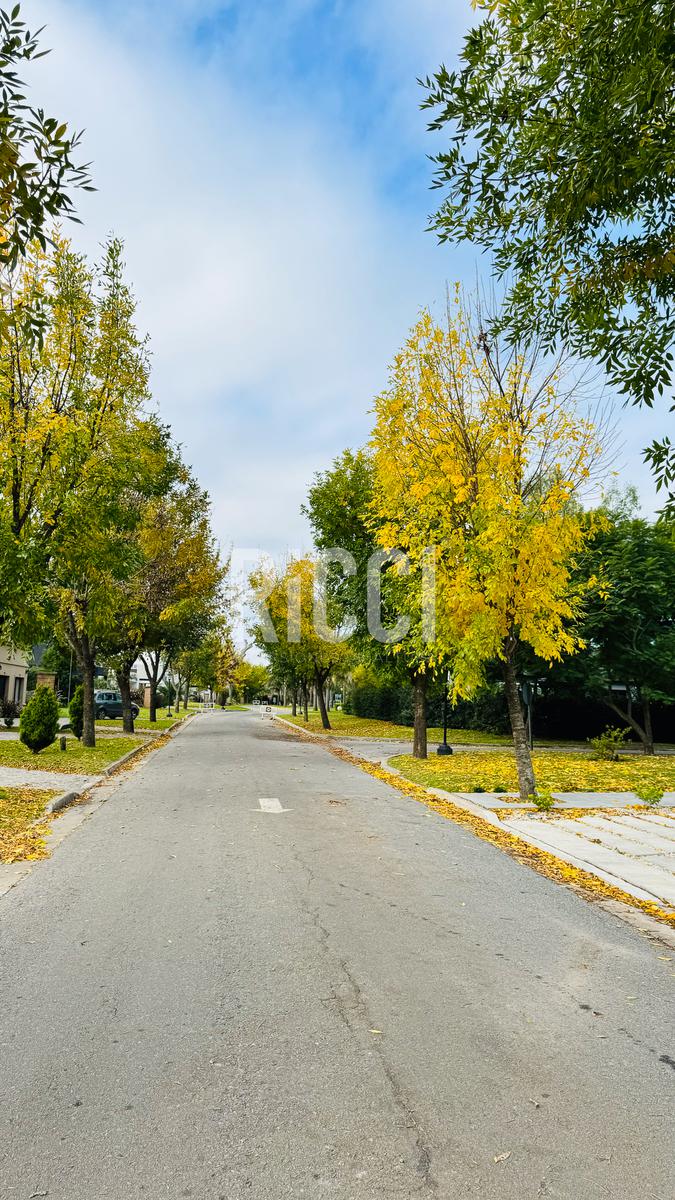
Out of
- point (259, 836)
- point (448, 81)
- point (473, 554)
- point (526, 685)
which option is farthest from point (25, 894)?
point (526, 685)

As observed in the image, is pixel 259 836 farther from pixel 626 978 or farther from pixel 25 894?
pixel 626 978

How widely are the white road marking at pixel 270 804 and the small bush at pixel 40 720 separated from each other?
26.2 ft

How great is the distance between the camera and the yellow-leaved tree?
38.9 ft

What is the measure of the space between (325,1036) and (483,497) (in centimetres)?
940

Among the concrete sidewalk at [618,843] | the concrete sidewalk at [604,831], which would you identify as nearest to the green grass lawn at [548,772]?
the concrete sidewalk at [604,831]

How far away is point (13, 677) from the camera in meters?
38.5

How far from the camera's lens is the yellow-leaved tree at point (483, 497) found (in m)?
11.9

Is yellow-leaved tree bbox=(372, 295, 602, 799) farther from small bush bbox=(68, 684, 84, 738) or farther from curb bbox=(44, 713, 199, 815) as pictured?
small bush bbox=(68, 684, 84, 738)

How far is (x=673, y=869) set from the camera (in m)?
7.44

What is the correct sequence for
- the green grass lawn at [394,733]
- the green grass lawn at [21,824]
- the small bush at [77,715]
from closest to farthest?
the green grass lawn at [21,824] < the small bush at [77,715] < the green grass lawn at [394,733]

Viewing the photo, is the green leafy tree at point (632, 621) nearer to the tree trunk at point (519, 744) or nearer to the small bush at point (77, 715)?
the tree trunk at point (519, 744)

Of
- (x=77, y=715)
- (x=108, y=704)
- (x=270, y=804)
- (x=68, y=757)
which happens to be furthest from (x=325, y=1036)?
(x=108, y=704)

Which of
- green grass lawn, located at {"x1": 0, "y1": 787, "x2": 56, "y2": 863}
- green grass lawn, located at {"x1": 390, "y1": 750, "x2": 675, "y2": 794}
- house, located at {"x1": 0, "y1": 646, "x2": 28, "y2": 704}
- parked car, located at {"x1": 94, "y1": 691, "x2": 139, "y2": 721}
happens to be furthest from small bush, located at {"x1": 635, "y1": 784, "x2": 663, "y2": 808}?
parked car, located at {"x1": 94, "y1": 691, "x2": 139, "y2": 721}

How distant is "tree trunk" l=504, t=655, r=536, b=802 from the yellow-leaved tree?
0.9 inches
